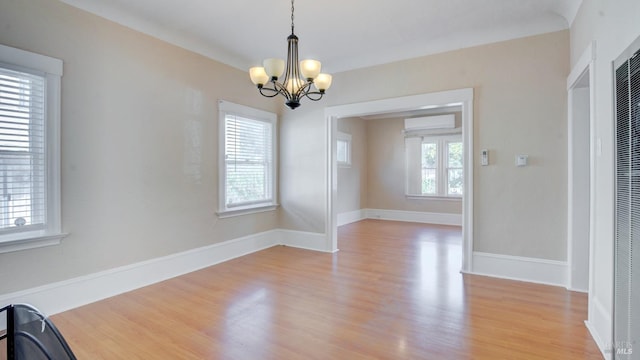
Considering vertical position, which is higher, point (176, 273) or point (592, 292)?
point (592, 292)

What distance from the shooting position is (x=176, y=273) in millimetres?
3986

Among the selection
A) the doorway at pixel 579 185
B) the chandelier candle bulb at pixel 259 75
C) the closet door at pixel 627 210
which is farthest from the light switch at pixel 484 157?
the chandelier candle bulb at pixel 259 75

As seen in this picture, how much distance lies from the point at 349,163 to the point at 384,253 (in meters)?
3.46

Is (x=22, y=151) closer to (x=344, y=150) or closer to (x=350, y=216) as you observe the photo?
(x=344, y=150)

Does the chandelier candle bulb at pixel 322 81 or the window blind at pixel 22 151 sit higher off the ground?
the chandelier candle bulb at pixel 322 81

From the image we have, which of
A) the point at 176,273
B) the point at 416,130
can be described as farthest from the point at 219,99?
the point at 416,130

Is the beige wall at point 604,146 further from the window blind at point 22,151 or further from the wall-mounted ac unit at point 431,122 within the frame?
the wall-mounted ac unit at point 431,122

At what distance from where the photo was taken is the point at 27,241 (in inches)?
109

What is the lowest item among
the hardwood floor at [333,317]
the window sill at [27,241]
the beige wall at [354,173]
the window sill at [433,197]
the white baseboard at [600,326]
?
the hardwood floor at [333,317]

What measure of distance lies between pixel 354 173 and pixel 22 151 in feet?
21.6

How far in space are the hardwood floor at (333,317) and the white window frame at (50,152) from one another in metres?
0.72

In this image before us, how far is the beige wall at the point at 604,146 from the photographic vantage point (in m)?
2.10

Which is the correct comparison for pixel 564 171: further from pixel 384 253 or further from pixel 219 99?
pixel 219 99

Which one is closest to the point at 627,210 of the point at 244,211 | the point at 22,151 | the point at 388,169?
the point at 244,211
